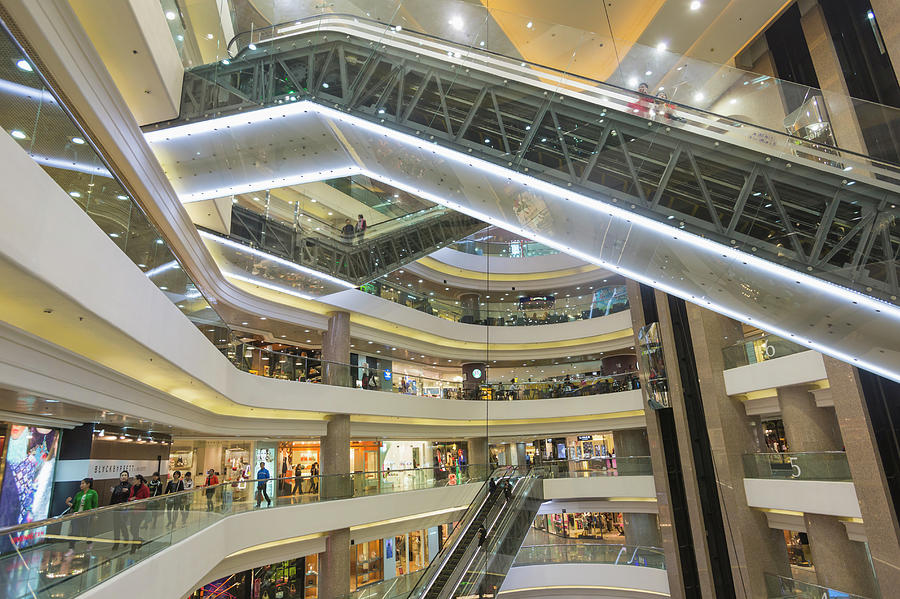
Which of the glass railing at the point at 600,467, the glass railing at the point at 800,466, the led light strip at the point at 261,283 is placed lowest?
the glass railing at the point at 600,467

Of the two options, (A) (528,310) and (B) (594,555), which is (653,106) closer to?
(B) (594,555)

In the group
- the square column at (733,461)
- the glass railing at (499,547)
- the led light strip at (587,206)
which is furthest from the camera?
the square column at (733,461)

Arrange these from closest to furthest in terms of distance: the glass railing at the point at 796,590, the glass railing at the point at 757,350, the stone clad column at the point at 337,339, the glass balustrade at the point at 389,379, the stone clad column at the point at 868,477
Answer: the stone clad column at the point at 868,477
the glass railing at the point at 796,590
the glass railing at the point at 757,350
the glass balustrade at the point at 389,379
the stone clad column at the point at 337,339

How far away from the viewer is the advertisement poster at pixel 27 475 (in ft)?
27.7

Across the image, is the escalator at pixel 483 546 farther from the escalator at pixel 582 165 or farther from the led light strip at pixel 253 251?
the led light strip at pixel 253 251

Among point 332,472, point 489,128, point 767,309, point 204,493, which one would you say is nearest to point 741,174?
point 767,309

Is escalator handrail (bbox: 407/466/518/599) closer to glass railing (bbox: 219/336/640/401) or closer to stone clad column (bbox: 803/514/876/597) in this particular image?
glass railing (bbox: 219/336/640/401)

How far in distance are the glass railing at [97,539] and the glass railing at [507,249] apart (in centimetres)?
1604

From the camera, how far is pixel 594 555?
57.3ft

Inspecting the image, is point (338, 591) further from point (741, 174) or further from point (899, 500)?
point (741, 174)

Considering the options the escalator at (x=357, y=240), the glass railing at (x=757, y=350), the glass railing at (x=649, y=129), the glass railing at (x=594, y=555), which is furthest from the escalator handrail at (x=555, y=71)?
the glass railing at (x=594, y=555)

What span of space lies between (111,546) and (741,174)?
24.1ft

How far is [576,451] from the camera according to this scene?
27.5 m

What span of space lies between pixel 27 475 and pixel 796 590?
13.1 metres
